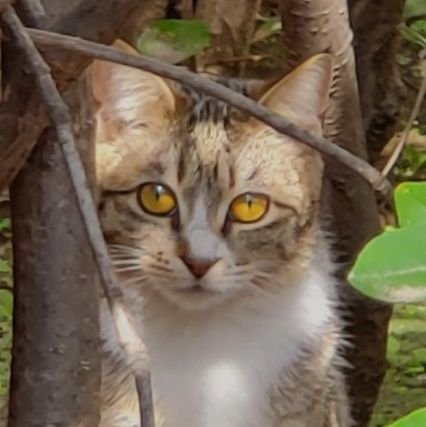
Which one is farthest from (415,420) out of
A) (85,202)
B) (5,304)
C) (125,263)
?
(5,304)

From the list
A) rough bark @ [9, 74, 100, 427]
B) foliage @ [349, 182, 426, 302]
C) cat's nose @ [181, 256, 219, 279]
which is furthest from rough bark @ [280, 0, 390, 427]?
foliage @ [349, 182, 426, 302]

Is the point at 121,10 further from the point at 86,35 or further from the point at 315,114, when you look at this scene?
the point at 315,114

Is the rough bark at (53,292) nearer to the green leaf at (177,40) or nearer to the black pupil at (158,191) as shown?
the green leaf at (177,40)

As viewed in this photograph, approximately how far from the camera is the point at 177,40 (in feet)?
6.01

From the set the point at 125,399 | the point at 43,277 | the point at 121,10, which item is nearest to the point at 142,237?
the point at 125,399

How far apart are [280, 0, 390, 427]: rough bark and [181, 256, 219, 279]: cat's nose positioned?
32cm

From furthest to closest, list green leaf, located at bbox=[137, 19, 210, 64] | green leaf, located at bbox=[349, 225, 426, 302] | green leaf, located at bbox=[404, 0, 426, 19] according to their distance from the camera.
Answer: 1. green leaf, located at bbox=[404, 0, 426, 19]
2. green leaf, located at bbox=[137, 19, 210, 64]
3. green leaf, located at bbox=[349, 225, 426, 302]

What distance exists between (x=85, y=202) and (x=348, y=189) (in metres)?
1.61

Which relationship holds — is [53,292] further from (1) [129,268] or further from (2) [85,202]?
(2) [85,202]

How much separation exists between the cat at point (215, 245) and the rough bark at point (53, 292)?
28 centimetres

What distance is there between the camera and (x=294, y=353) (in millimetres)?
2117

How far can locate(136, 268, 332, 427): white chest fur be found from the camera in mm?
2051

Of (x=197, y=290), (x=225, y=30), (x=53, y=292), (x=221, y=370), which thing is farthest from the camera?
(x=225, y=30)

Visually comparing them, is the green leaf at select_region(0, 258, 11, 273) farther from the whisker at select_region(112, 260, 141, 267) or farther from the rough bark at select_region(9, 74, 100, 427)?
the rough bark at select_region(9, 74, 100, 427)
